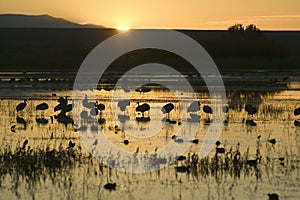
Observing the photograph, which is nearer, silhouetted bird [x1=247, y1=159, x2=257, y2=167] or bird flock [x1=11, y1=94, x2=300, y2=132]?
silhouetted bird [x1=247, y1=159, x2=257, y2=167]

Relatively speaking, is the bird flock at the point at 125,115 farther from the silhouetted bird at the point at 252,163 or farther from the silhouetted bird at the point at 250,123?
the silhouetted bird at the point at 252,163

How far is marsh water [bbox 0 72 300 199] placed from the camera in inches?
432

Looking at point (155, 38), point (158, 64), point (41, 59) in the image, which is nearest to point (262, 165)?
point (158, 64)

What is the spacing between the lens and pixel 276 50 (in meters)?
66.2

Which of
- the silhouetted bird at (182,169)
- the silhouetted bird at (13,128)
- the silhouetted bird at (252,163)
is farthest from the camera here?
the silhouetted bird at (13,128)

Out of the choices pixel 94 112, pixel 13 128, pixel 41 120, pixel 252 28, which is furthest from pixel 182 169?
pixel 252 28

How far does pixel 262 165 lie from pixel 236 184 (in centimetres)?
136

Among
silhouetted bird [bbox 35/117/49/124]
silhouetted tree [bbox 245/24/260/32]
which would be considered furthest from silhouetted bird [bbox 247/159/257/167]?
silhouetted tree [bbox 245/24/260/32]

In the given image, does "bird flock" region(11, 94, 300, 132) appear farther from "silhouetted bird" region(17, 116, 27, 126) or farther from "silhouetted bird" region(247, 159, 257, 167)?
"silhouetted bird" region(247, 159, 257, 167)

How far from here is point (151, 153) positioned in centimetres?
1366

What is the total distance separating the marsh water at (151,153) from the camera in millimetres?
10984

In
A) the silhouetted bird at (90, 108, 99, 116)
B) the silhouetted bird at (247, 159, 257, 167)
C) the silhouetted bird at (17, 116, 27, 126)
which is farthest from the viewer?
the silhouetted bird at (90, 108, 99, 116)

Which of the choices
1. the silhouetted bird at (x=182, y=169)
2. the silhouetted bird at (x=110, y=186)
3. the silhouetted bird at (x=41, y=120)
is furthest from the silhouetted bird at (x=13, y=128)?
the silhouetted bird at (x=110, y=186)

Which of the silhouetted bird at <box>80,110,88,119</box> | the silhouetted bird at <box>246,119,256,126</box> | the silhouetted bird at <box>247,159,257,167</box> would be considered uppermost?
the silhouetted bird at <box>80,110,88,119</box>
